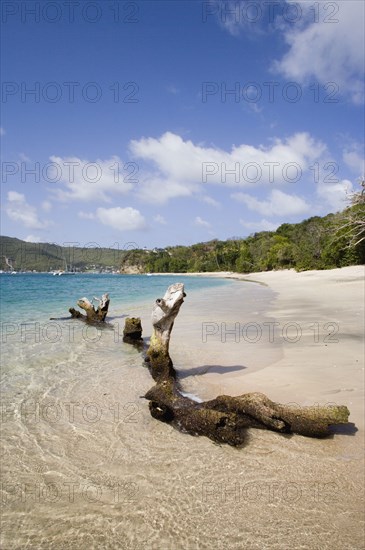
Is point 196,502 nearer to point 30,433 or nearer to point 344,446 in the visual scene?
point 344,446

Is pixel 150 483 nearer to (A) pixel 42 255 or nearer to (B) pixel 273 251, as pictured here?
(B) pixel 273 251

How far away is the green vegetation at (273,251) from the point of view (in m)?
32.1

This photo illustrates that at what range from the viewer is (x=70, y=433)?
5438 millimetres

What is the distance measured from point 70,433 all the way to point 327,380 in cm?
524

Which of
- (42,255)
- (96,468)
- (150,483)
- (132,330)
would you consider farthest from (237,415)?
(42,255)

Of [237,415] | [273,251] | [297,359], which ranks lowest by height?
[297,359]

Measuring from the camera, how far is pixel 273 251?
93.8 m

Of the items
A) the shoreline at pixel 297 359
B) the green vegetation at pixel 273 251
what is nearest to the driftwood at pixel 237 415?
the shoreline at pixel 297 359

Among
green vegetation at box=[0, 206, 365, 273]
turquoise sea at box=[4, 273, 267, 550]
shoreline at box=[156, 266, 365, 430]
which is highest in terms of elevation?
green vegetation at box=[0, 206, 365, 273]

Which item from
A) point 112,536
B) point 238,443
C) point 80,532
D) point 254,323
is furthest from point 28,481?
point 254,323

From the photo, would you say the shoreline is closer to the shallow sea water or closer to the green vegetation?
the shallow sea water

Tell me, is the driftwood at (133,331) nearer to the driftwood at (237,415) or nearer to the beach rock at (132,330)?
the beach rock at (132,330)

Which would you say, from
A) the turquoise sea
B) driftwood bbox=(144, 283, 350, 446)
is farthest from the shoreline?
the turquoise sea

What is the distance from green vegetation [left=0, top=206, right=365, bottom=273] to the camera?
3210cm
